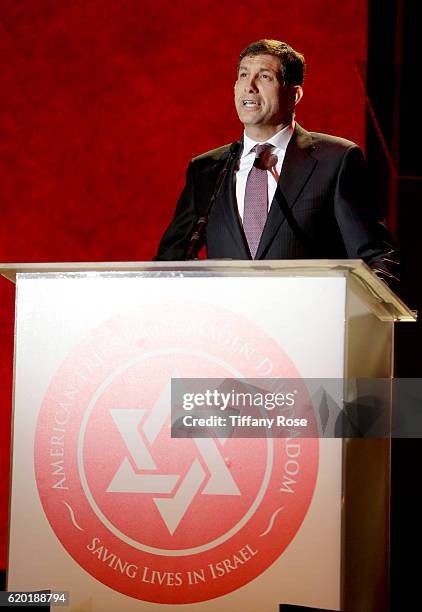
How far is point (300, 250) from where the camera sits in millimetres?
1878

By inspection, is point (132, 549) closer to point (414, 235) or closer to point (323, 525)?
point (323, 525)

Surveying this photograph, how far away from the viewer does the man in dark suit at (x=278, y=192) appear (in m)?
1.89

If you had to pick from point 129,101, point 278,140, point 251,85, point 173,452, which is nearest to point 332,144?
point 278,140

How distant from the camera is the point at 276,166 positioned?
1991 mm

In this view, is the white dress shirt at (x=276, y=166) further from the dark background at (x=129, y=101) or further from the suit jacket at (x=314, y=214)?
the dark background at (x=129, y=101)

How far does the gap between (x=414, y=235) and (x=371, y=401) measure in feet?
4.53

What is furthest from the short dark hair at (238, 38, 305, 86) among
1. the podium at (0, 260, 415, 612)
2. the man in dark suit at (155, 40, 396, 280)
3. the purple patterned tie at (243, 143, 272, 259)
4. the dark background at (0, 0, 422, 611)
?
the podium at (0, 260, 415, 612)

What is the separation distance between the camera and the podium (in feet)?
4.18

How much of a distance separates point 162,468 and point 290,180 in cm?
85

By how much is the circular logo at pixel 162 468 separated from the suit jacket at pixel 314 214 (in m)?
0.58

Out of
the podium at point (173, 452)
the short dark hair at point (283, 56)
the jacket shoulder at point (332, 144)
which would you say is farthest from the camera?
the short dark hair at point (283, 56)

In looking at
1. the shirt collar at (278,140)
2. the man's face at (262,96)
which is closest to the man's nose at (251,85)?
the man's face at (262,96)

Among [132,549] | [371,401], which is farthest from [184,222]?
[132,549]

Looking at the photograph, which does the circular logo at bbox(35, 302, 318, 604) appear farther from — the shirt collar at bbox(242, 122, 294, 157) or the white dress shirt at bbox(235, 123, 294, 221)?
the shirt collar at bbox(242, 122, 294, 157)
